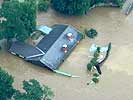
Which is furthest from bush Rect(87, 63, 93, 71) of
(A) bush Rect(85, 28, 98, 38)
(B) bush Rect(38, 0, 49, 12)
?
(B) bush Rect(38, 0, 49, 12)

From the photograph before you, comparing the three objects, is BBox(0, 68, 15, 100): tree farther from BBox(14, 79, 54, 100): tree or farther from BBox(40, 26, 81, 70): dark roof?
BBox(40, 26, 81, 70): dark roof

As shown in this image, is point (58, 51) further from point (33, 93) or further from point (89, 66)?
point (33, 93)

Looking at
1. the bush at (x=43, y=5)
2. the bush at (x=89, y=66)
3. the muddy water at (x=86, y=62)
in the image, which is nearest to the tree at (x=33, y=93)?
the muddy water at (x=86, y=62)

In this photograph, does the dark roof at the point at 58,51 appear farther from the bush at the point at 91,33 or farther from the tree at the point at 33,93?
the tree at the point at 33,93

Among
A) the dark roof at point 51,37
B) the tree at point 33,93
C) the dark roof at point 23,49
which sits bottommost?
the dark roof at point 23,49

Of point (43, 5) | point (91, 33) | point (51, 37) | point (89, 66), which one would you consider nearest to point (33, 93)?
point (89, 66)

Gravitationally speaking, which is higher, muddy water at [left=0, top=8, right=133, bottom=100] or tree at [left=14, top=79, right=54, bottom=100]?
tree at [left=14, top=79, right=54, bottom=100]
